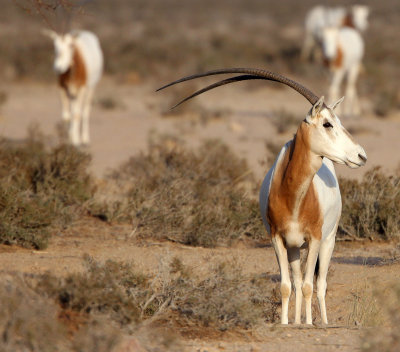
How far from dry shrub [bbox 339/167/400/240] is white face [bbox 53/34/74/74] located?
6820 millimetres

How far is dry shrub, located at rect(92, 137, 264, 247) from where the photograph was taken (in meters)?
8.47

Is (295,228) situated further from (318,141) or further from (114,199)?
(114,199)

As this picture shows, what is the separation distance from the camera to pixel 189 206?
8.91 meters

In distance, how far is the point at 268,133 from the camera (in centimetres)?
1622

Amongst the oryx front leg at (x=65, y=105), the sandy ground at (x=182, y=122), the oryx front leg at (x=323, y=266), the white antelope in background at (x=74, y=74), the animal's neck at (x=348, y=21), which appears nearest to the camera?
the oryx front leg at (x=323, y=266)

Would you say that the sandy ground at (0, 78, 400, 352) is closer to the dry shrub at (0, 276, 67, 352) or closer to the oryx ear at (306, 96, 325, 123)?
the dry shrub at (0, 276, 67, 352)

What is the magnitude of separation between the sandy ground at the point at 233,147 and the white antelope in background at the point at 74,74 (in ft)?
1.73

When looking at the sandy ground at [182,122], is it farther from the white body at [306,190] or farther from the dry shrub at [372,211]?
the white body at [306,190]

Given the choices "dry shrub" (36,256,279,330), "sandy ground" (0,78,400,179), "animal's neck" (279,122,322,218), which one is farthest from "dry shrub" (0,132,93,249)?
"animal's neck" (279,122,322,218)

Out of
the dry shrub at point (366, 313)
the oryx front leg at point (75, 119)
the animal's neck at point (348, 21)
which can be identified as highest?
the animal's neck at point (348, 21)

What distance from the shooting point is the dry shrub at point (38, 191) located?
7.81 metres

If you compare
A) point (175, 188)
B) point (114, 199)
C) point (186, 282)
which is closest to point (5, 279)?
point (186, 282)

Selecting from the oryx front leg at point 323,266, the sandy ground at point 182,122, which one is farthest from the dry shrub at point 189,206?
the oryx front leg at point 323,266

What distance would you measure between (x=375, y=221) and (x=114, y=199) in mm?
3004
